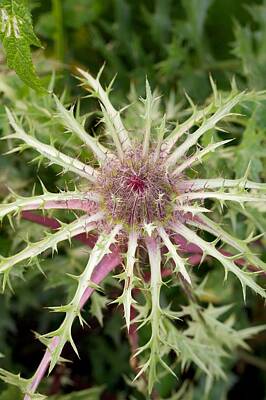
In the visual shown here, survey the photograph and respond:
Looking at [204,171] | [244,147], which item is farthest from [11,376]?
[244,147]

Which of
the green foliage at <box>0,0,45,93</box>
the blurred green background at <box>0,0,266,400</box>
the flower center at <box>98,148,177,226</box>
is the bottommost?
the blurred green background at <box>0,0,266,400</box>

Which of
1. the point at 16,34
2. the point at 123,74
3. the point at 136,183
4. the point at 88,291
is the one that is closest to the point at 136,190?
the point at 136,183

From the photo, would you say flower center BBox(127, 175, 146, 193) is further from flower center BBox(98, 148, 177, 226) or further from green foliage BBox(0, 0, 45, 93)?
green foliage BBox(0, 0, 45, 93)

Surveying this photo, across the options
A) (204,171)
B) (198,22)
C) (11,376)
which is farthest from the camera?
(198,22)

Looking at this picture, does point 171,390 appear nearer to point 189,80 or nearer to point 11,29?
point 189,80

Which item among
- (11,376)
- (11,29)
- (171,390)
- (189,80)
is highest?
(11,29)

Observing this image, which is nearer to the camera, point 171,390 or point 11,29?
point 11,29

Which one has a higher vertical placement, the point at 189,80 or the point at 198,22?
the point at 198,22

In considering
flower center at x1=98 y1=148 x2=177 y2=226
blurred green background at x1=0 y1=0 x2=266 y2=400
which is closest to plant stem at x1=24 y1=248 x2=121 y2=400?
flower center at x1=98 y1=148 x2=177 y2=226
